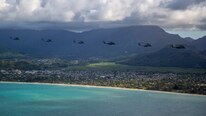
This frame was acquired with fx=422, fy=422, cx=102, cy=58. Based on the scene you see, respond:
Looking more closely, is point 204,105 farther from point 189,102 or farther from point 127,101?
point 127,101

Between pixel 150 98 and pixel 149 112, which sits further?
pixel 150 98

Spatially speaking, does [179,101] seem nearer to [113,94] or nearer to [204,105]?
[204,105]

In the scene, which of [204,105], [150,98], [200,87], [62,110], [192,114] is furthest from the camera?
[200,87]

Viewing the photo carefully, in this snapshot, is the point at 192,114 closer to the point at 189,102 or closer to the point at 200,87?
the point at 189,102

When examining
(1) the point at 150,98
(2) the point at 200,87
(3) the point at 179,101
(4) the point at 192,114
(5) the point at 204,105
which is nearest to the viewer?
(4) the point at 192,114

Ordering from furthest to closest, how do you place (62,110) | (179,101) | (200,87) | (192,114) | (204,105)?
(200,87) < (179,101) < (204,105) < (62,110) < (192,114)

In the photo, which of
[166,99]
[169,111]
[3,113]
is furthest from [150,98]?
[3,113]

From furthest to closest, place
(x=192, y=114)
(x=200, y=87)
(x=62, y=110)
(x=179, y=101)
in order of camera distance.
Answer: (x=200, y=87) < (x=179, y=101) < (x=62, y=110) < (x=192, y=114)

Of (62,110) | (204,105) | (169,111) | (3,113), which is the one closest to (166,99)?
(204,105)

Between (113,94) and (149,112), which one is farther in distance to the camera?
(113,94)
